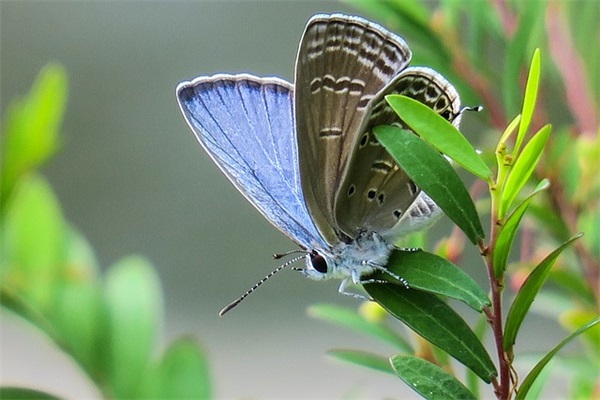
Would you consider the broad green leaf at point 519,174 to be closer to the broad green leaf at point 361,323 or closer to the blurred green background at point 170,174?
the broad green leaf at point 361,323

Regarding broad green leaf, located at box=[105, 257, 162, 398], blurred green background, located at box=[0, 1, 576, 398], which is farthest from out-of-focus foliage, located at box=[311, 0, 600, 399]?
blurred green background, located at box=[0, 1, 576, 398]

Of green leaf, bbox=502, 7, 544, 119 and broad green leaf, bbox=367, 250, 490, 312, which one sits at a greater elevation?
green leaf, bbox=502, 7, 544, 119

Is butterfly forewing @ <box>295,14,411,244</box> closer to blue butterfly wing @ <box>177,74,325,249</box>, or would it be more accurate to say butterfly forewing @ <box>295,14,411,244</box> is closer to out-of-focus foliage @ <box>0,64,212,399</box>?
blue butterfly wing @ <box>177,74,325,249</box>

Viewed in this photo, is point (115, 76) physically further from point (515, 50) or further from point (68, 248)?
point (515, 50)

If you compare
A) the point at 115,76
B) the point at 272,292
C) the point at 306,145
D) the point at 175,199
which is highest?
the point at 306,145

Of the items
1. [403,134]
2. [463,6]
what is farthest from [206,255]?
[403,134]

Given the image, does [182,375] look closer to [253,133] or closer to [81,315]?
[81,315]

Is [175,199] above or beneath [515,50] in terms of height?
beneath
